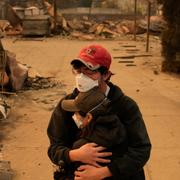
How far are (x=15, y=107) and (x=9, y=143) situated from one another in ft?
5.88

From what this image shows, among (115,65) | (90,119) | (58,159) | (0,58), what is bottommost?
(115,65)

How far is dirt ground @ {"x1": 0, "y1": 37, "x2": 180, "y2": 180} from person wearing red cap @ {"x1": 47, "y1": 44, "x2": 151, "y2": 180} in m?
2.35

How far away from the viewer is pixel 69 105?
2607 mm

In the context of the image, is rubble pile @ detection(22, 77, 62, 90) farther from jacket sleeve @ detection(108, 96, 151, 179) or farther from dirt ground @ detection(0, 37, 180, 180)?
jacket sleeve @ detection(108, 96, 151, 179)

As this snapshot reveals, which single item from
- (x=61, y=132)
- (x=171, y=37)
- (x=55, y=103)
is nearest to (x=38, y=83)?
(x=55, y=103)

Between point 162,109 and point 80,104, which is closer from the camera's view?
point 80,104

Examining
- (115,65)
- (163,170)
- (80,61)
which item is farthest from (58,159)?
(115,65)

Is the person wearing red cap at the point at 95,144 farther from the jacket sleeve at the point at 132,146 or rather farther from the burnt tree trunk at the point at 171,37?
the burnt tree trunk at the point at 171,37

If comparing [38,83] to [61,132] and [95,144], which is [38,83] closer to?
[61,132]

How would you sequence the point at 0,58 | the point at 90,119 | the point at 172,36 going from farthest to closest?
the point at 172,36
the point at 0,58
the point at 90,119

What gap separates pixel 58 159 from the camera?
8.62 ft

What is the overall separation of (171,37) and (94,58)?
8710mm

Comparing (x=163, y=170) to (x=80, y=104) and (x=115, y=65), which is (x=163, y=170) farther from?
(x=115, y=65)

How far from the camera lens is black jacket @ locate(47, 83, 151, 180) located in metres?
2.54
